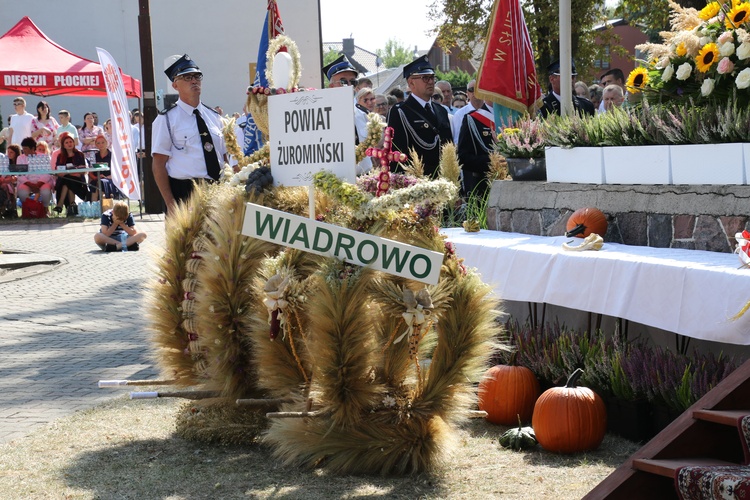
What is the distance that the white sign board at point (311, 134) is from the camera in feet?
16.2

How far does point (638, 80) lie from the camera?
6953mm

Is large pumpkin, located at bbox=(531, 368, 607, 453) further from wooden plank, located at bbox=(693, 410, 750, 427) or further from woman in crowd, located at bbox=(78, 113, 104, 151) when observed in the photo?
woman in crowd, located at bbox=(78, 113, 104, 151)

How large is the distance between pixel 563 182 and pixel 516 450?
243cm

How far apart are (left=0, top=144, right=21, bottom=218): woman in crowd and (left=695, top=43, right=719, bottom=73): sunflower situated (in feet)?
53.6

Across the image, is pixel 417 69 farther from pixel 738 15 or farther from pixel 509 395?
pixel 509 395

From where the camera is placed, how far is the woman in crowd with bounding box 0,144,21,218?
2006 centimetres

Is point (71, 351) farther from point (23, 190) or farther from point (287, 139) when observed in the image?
point (23, 190)

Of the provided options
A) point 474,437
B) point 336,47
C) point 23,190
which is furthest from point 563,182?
point 336,47

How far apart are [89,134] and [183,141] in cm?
1580

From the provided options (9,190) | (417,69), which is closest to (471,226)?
(417,69)

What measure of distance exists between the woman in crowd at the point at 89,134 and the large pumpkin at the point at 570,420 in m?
18.8

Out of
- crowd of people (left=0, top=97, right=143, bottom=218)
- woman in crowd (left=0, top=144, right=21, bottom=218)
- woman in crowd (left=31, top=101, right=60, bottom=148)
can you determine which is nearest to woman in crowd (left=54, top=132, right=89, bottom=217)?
crowd of people (left=0, top=97, right=143, bottom=218)

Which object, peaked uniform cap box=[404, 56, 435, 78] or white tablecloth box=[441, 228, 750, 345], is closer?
white tablecloth box=[441, 228, 750, 345]

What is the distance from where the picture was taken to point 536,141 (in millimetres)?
7594
